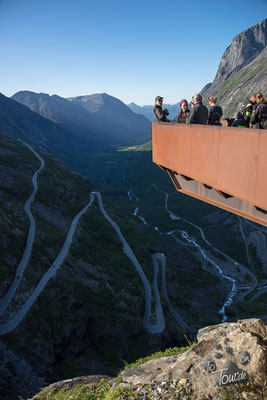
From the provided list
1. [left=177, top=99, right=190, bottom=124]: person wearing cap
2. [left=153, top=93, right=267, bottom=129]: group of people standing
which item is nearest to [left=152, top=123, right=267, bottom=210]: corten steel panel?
[left=153, top=93, right=267, bottom=129]: group of people standing

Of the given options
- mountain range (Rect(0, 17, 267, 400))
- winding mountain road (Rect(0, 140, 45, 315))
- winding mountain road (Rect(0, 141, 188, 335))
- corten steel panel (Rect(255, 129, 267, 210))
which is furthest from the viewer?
Result: winding mountain road (Rect(0, 140, 45, 315))

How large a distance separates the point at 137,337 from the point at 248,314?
22.6m

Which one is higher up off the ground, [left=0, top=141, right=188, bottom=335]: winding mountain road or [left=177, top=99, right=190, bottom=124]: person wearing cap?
[left=177, top=99, right=190, bottom=124]: person wearing cap

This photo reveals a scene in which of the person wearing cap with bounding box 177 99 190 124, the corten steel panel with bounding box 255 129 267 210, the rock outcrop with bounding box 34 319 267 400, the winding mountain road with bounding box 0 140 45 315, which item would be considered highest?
the person wearing cap with bounding box 177 99 190 124

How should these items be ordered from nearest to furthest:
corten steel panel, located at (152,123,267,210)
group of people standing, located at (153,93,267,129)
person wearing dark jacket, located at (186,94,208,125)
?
corten steel panel, located at (152,123,267,210), group of people standing, located at (153,93,267,129), person wearing dark jacket, located at (186,94,208,125)

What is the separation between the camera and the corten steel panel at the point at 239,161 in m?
6.53

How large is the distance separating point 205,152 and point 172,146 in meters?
2.20

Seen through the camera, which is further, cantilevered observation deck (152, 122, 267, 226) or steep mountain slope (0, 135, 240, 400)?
steep mountain slope (0, 135, 240, 400)

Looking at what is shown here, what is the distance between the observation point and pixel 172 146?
403 inches

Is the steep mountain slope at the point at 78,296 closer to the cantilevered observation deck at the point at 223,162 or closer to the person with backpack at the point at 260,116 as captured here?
the cantilevered observation deck at the point at 223,162

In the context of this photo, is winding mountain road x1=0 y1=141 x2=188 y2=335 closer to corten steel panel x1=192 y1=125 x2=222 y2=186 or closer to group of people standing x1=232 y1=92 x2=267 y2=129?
corten steel panel x1=192 y1=125 x2=222 y2=186

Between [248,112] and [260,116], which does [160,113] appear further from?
[260,116]

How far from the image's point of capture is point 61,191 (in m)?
85.1

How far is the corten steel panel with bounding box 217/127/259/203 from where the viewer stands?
6.53 metres
